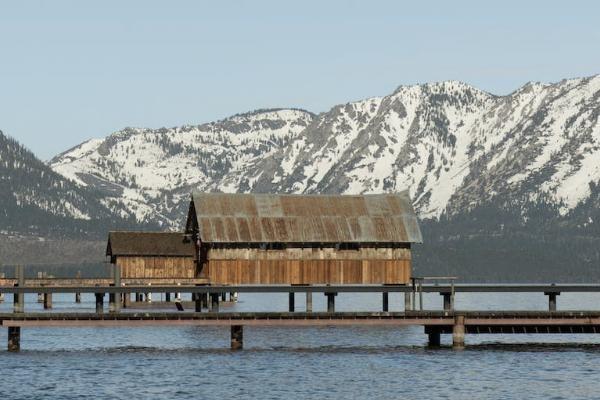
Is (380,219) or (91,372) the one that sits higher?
(380,219)

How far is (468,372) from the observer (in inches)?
2886

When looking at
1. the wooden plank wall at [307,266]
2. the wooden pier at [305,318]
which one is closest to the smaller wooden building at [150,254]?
the wooden plank wall at [307,266]

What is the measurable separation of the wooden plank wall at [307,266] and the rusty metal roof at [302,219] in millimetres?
1169

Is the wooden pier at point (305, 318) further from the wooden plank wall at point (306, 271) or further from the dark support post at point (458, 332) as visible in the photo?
the wooden plank wall at point (306, 271)

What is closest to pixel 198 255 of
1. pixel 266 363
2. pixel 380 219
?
pixel 380 219

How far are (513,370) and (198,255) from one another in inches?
2068

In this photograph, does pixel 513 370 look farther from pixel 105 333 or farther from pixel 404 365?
pixel 105 333

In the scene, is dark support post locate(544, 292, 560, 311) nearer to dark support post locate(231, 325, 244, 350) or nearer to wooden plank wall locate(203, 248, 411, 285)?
dark support post locate(231, 325, 244, 350)

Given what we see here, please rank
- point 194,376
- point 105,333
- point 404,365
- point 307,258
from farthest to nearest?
point 307,258
point 105,333
point 404,365
point 194,376

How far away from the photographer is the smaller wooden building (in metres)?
153

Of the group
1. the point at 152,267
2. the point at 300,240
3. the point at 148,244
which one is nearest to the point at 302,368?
the point at 300,240

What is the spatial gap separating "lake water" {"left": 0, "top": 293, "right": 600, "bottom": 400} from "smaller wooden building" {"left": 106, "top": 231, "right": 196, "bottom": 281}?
53.0 meters

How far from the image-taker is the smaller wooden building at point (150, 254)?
152875 mm

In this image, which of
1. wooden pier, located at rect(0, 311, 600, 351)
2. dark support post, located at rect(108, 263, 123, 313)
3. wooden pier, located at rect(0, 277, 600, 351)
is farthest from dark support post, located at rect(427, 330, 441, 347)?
dark support post, located at rect(108, 263, 123, 313)
